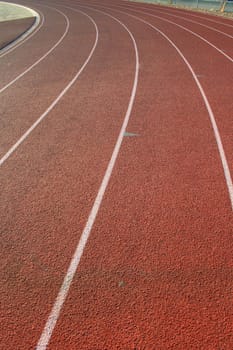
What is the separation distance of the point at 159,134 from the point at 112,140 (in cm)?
104

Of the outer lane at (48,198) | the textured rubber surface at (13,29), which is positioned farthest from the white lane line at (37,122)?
the textured rubber surface at (13,29)

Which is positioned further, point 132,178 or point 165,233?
point 132,178

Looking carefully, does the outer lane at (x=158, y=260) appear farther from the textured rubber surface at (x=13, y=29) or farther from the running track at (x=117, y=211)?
the textured rubber surface at (x=13, y=29)

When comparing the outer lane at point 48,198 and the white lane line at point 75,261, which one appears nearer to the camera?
the white lane line at point 75,261

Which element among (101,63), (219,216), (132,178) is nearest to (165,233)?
(219,216)

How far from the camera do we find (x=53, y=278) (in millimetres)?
3834

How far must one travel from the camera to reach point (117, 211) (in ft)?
15.9

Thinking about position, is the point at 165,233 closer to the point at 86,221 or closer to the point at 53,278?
the point at 86,221

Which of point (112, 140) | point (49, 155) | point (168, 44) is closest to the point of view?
point (49, 155)

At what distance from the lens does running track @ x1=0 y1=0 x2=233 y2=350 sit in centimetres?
335

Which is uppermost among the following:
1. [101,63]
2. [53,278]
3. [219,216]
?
[101,63]

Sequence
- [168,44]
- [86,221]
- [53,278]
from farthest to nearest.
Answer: [168,44]
[86,221]
[53,278]

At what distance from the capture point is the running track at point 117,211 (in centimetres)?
335

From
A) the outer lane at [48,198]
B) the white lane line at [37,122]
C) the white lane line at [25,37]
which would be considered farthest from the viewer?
the white lane line at [25,37]
